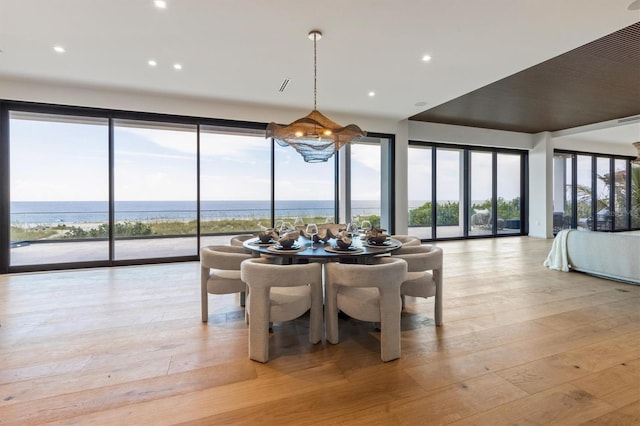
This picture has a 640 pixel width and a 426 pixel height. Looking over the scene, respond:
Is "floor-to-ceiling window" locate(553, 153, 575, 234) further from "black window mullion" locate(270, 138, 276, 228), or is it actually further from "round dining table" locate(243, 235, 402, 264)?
"round dining table" locate(243, 235, 402, 264)

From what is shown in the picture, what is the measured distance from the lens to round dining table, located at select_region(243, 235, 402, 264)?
262 cm

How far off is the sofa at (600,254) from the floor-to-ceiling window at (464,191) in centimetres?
363

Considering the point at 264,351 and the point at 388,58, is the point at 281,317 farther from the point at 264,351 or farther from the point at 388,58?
the point at 388,58

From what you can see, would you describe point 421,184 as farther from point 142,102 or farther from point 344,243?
point 142,102

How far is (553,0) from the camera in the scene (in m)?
2.82

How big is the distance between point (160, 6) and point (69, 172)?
17.0 ft

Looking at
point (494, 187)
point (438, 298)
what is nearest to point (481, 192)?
point (494, 187)

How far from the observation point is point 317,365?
7.39 feet

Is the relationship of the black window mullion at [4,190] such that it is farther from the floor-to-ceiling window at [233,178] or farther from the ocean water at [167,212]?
the floor-to-ceiling window at [233,178]

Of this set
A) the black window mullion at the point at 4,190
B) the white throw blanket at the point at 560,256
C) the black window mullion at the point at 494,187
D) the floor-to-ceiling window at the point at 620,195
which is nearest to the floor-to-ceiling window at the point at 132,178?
the black window mullion at the point at 4,190

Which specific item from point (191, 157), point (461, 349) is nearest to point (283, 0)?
point (461, 349)

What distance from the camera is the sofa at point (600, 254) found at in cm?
430

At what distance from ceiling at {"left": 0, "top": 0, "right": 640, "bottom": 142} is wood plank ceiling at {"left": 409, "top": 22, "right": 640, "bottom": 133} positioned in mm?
93

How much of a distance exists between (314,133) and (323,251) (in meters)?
1.37
